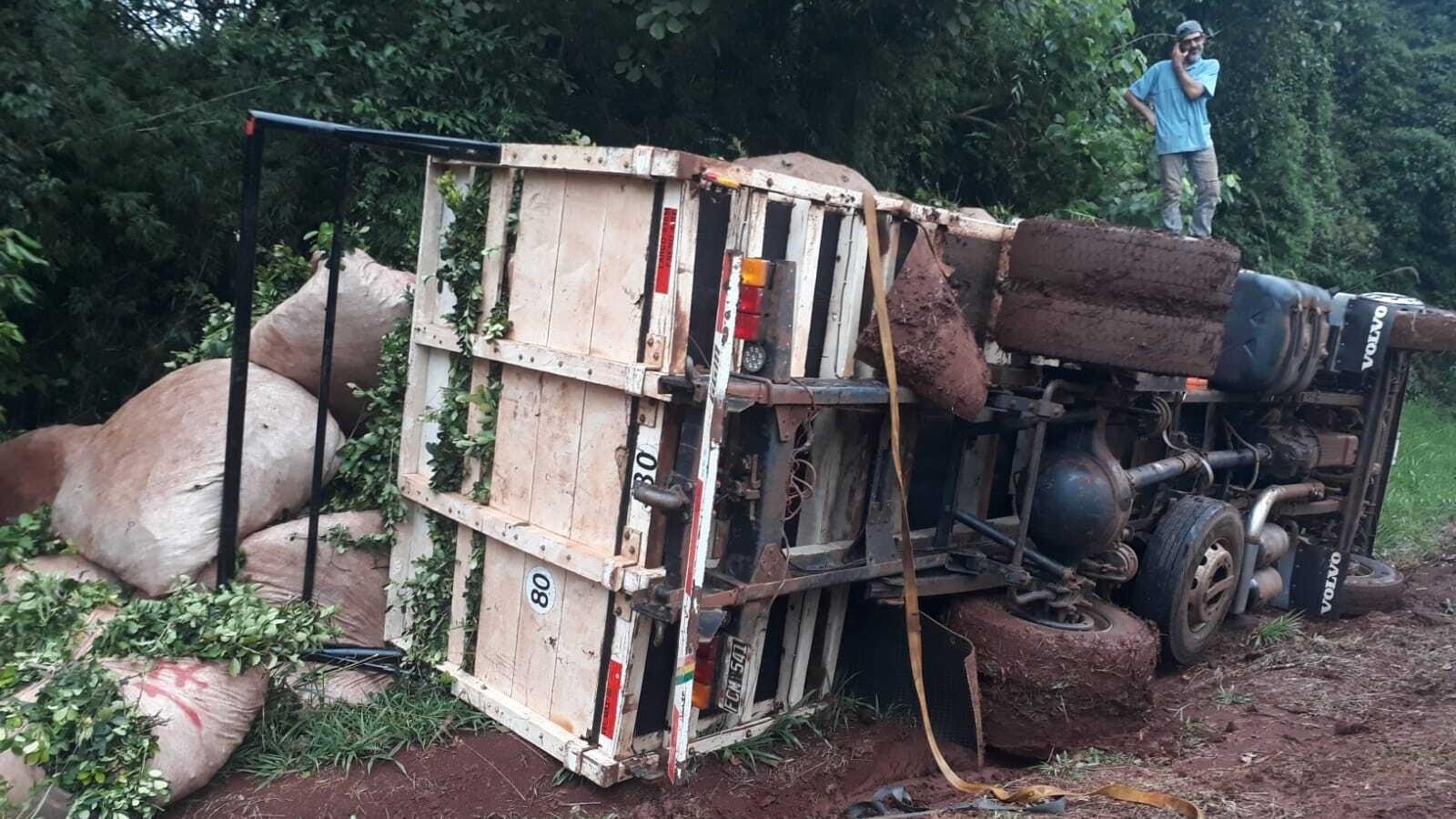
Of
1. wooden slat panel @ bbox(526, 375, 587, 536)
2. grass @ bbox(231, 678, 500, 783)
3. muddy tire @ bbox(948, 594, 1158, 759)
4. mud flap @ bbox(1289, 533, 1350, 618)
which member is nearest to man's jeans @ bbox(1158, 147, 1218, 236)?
mud flap @ bbox(1289, 533, 1350, 618)

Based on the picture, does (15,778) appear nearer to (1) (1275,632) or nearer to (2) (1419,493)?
(1) (1275,632)

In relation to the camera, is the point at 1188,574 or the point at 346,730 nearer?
the point at 346,730

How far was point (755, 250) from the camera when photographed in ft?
11.7

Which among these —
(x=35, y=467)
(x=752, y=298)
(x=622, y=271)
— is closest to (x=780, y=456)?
(x=752, y=298)

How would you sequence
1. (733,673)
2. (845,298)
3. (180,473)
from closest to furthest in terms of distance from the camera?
(733,673) → (845,298) → (180,473)

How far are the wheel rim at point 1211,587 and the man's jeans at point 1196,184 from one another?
2.42 metres

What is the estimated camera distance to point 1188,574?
4.87 m

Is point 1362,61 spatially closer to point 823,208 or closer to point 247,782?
point 823,208

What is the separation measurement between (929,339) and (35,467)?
3875 millimetres

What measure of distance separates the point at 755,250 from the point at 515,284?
36.7 inches

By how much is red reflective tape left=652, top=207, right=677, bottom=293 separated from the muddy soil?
2.50ft

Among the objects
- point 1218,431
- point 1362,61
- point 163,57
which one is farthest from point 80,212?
point 1362,61

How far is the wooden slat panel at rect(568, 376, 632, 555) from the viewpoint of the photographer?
355 centimetres

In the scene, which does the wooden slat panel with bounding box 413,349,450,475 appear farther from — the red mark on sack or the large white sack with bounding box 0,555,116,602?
the large white sack with bounding box 0,555,116,602
